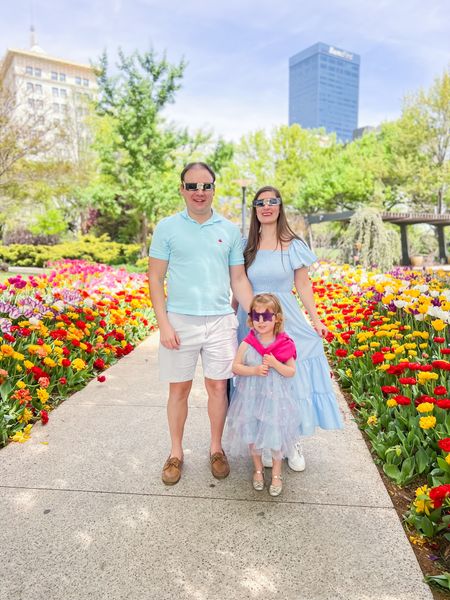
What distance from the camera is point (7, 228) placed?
86.8 feet

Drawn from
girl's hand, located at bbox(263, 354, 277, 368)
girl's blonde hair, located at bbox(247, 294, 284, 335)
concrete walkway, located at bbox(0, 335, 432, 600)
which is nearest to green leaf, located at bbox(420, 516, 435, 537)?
concrete walkway, located at bbox(0, 335, 432, 600)

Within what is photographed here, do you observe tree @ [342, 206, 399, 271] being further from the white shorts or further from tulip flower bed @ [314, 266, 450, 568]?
the white shorts

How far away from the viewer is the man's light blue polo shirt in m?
2.57

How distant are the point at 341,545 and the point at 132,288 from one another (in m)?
6.38

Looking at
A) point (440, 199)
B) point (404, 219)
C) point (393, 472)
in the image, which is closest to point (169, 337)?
point (393, 472)

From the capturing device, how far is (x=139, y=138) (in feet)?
55.2

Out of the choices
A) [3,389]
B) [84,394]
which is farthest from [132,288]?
[3,389]

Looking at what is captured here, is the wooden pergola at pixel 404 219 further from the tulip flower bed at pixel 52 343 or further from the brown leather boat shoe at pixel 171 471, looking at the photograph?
the brown leather boat shoe at pixel 171 471

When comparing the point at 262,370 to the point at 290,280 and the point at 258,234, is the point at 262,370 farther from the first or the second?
the point at 258,234

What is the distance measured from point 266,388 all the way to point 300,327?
481mm

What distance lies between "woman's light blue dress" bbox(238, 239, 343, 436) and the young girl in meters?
0.22

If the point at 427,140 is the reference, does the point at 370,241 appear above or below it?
below

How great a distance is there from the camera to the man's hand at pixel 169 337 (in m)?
2.58

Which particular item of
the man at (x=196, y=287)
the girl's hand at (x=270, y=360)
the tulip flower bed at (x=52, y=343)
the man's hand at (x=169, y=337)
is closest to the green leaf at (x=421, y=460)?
the girl's hand at (x=270, y=360)
